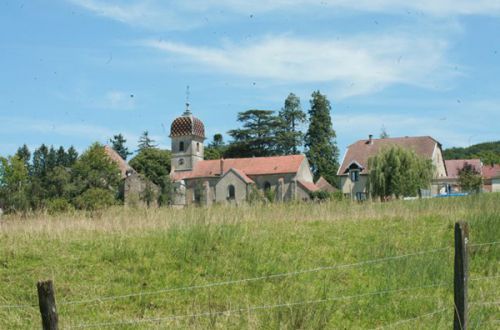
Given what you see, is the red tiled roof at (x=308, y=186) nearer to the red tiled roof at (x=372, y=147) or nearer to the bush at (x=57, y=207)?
the red tiled roof at (x=372, y=147)

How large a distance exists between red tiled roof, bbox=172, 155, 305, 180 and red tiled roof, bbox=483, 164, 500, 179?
107 feet

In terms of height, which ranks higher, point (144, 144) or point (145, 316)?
point (144, 144)

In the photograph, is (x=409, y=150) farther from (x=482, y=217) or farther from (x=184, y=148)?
(x=184, y=148)

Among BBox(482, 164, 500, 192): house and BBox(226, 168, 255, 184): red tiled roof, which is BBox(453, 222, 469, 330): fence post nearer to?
BBox(226, 168, 255, 184): red tiled roof

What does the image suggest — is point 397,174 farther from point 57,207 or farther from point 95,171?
point 57,207

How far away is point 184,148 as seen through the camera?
317 ft

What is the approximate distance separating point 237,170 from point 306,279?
2763 inches

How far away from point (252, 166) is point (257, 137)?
56.4ft

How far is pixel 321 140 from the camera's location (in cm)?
8919

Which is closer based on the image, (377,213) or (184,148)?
(377,213)

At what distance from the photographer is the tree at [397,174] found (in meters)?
52.1

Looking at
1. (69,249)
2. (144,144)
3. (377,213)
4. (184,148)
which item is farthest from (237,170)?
(69,249)

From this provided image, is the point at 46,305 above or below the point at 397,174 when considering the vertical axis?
below

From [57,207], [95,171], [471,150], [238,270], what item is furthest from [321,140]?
[238,270]
